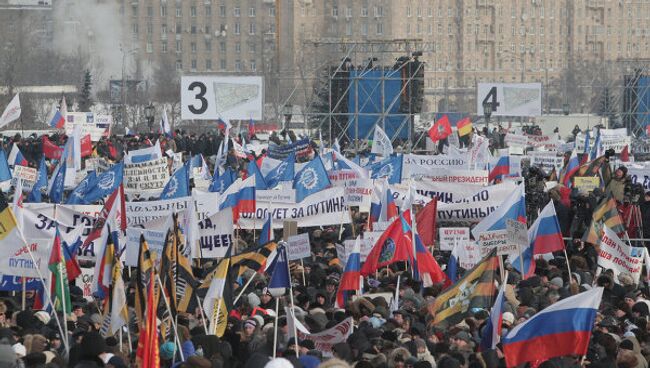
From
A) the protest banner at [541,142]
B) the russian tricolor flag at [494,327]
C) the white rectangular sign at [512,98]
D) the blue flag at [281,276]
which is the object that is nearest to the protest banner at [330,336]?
the blue flag at [281,276]

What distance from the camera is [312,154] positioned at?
35.7 metres

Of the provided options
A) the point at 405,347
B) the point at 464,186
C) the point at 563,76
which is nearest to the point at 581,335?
the point at 405,347

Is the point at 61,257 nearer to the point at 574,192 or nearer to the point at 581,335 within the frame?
the point at 581,335

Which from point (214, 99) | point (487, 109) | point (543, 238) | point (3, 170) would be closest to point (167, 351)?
point (543, 238)

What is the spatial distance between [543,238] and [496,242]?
3.85 feet

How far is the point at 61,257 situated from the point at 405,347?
126 inches

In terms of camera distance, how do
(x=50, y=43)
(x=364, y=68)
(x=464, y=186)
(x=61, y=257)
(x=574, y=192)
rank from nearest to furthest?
1. (x=61, y=257)
2. (x=464, y=186)
3. (x=574, y=192)
4. (x=364, y=68)
5. (x=50, y=43)

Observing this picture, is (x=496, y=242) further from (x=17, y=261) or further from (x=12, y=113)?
(x=12, y=113)

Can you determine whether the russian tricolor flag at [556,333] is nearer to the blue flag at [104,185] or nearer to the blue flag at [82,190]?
the blue flag at [104,185]

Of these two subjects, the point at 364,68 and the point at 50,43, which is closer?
the point at 364,68

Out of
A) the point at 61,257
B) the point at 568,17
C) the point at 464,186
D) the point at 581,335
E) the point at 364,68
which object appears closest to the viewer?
the point at 581,335

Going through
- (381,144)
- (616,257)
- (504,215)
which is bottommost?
(381,144)

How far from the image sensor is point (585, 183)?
87.2 feet

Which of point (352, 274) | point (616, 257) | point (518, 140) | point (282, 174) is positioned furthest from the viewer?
point (518, 140)
